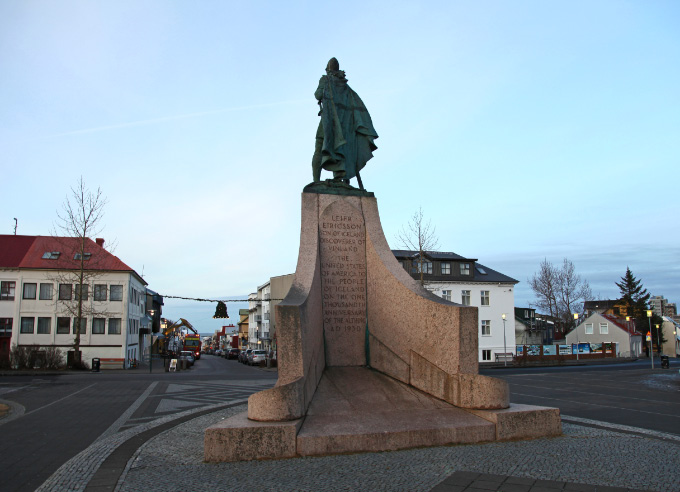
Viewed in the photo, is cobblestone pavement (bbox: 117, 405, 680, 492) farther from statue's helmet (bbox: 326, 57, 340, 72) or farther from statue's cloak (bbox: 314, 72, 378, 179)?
statue's helmet (bbox: 326, 57, 340, 72)

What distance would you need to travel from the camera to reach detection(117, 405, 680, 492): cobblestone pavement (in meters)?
4.61

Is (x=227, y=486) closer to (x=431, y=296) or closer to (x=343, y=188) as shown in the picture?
(x=431, y=296)

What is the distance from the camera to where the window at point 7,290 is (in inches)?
1543

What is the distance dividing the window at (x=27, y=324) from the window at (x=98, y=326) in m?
4.16

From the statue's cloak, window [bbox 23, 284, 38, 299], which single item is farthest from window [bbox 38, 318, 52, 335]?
the statue's cloak

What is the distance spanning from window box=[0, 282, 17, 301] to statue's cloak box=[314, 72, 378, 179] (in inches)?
1513

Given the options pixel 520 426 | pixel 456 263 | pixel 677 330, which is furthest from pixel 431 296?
pixel 677 330

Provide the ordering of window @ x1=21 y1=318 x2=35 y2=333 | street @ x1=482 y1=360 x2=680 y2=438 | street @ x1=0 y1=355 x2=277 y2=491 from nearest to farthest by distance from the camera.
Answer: street @ x1=0 y1=355 x2=277 y2=491
street @ x1=482 y1=360 x2=680 y2=438
window @ x1=21 y1=318 x2=35 y2=333

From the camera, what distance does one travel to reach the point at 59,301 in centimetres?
3884

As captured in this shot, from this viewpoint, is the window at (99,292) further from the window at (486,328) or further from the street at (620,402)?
the street at (620,402)

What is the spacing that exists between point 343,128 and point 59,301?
36.3 m

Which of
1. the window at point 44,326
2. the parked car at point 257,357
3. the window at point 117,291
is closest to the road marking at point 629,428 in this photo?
the parked car at point 257,357

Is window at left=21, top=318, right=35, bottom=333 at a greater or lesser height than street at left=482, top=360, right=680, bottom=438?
greater

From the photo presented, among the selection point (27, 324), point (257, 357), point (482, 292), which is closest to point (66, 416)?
point (257, 357)
